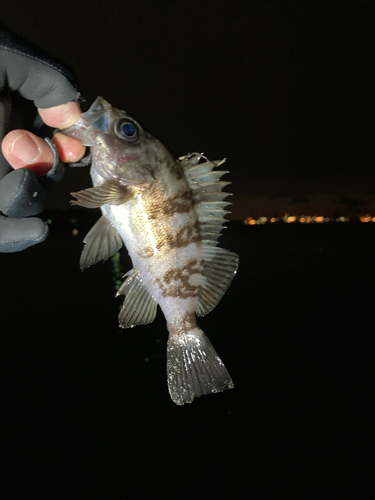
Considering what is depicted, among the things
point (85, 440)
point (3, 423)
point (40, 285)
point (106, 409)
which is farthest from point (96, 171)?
point (40, 285)

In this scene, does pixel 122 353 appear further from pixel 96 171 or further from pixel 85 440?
pixel 96 171

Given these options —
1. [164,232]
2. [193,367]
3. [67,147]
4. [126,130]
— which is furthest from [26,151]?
[193,367]

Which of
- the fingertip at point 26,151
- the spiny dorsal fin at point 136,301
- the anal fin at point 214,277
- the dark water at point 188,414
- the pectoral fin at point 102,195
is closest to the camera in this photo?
the pectoral fin at point 102,195

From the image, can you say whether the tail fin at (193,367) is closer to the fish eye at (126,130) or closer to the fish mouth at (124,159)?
the fish mouth at (124,159)

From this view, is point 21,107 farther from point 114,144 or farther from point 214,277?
point 214,277

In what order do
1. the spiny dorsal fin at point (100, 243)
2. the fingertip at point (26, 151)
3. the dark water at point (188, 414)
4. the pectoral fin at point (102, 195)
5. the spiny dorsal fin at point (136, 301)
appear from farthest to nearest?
the dark water at point (188, 414) < the spiny dorsal fin at point (136, 301) < the spiny dorsal fin at point (100, 243) < the fingertip at point (26, 151) < the pectoral fin at point (102, 195)

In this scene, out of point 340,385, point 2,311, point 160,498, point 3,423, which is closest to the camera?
point 160,498

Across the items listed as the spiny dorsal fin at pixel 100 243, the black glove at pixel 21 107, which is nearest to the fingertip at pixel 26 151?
the black glove at pixel 21 107
